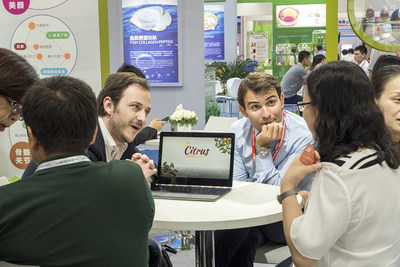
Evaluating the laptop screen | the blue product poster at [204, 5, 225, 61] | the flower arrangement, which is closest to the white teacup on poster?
the blue product poster at [204, 5, 225, 61]

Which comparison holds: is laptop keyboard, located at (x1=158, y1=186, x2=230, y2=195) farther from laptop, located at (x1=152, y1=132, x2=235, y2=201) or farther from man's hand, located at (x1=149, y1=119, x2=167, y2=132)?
man's hand, located at (x1=149, y1=119, x2=167, y2=132)

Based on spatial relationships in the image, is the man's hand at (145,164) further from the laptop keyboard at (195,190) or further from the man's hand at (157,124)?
the man's hand at (157,124)

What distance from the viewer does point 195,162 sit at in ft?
8.15

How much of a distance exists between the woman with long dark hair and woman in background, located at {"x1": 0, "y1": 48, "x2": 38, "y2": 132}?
115cm

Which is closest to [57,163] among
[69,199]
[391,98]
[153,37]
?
[69,199]

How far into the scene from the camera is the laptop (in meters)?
2.44

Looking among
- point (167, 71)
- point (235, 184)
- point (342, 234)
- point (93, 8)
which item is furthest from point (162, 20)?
point (342, 234)

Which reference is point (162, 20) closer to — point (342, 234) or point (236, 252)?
point (236, 252)

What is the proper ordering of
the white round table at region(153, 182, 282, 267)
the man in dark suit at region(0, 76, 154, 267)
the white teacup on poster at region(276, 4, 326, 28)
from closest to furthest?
the man in dark suit at region(0, 76, 154, 267)
the white round table at region(153, 182, 282, 267)
the white teacup on poster at region(276, 4, 326, 28)

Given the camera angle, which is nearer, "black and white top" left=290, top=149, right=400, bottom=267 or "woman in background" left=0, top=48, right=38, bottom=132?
"black and white top" left=290, top=149, right=400, bottom=267

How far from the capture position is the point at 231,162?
2.44m

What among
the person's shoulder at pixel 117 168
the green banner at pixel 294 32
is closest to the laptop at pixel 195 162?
the person's shoulder at pixel 117 168

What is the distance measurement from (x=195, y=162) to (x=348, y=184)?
112 cm

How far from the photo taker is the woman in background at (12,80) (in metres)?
1.92
